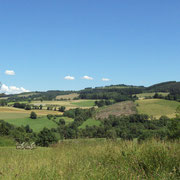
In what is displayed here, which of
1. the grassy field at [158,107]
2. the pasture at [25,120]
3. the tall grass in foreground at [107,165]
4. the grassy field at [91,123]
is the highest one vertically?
the tall grass in foreground at [107,165]

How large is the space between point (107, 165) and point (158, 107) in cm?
12755

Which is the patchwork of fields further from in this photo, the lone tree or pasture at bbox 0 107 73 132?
the lone tree

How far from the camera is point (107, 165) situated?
5625 millimetres

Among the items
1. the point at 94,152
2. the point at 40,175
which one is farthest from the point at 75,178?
the point at 94,152

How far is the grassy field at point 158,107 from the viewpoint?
120231mm

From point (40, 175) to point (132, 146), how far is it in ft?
9.28

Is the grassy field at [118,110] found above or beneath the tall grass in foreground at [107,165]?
beneath

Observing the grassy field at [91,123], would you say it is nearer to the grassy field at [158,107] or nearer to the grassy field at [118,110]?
the grassy field at [118,110]

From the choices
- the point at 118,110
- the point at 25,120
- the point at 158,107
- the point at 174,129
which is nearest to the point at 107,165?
the point at 174,129

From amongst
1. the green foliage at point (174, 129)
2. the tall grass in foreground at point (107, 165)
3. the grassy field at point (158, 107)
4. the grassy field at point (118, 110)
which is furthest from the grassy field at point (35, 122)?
the tall grass in foreground at point (107, 165)

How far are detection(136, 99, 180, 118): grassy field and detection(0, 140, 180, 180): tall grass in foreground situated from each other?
115660 mm

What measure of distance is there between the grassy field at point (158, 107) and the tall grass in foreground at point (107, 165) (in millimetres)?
115660

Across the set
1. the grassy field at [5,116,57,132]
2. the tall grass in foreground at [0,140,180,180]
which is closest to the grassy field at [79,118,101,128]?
the grassy field at [5,116,57,132]

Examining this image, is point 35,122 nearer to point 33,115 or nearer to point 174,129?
point 33,115
